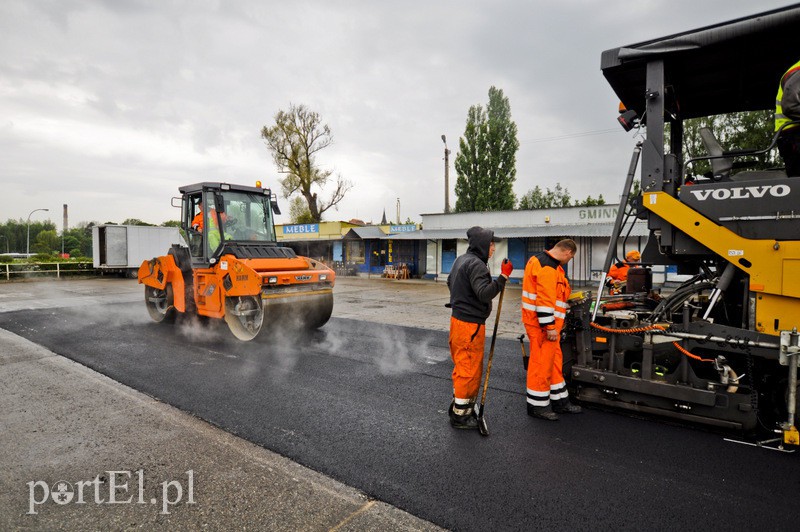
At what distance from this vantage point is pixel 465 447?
3611 mm

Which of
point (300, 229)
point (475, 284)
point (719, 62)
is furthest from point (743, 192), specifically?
point (300, 229)

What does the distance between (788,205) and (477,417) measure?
2.87 metres

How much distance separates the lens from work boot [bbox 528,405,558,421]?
13.6ft

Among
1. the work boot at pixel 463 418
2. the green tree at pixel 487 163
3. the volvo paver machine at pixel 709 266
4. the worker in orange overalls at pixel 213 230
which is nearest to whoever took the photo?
the volvo paver machine at pixel 709 266

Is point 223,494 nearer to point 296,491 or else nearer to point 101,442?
point 296,491

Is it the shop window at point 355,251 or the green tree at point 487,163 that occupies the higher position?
the green tree at point 487,163

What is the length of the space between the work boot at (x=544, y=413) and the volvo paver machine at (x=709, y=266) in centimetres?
39

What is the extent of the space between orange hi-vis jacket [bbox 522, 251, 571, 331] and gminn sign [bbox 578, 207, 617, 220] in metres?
16.0

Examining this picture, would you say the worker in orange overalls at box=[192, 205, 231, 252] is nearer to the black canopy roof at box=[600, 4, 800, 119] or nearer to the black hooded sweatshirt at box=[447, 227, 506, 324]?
the black hooded sweatshirt at box=[447, 227, 506, 324]

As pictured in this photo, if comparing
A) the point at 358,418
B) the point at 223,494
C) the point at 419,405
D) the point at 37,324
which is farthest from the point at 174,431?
the point at 37,324

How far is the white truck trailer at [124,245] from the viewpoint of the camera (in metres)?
23.4

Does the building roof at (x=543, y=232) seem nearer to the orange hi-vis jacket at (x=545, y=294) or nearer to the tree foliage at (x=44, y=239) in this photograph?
the orange hi-vis jacket at (x=545, y=294)

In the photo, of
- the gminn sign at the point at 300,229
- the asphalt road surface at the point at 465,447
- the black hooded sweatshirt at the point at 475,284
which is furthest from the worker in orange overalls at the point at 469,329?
the gminn sign at the point at 300,229

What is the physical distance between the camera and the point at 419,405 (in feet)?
15.0
